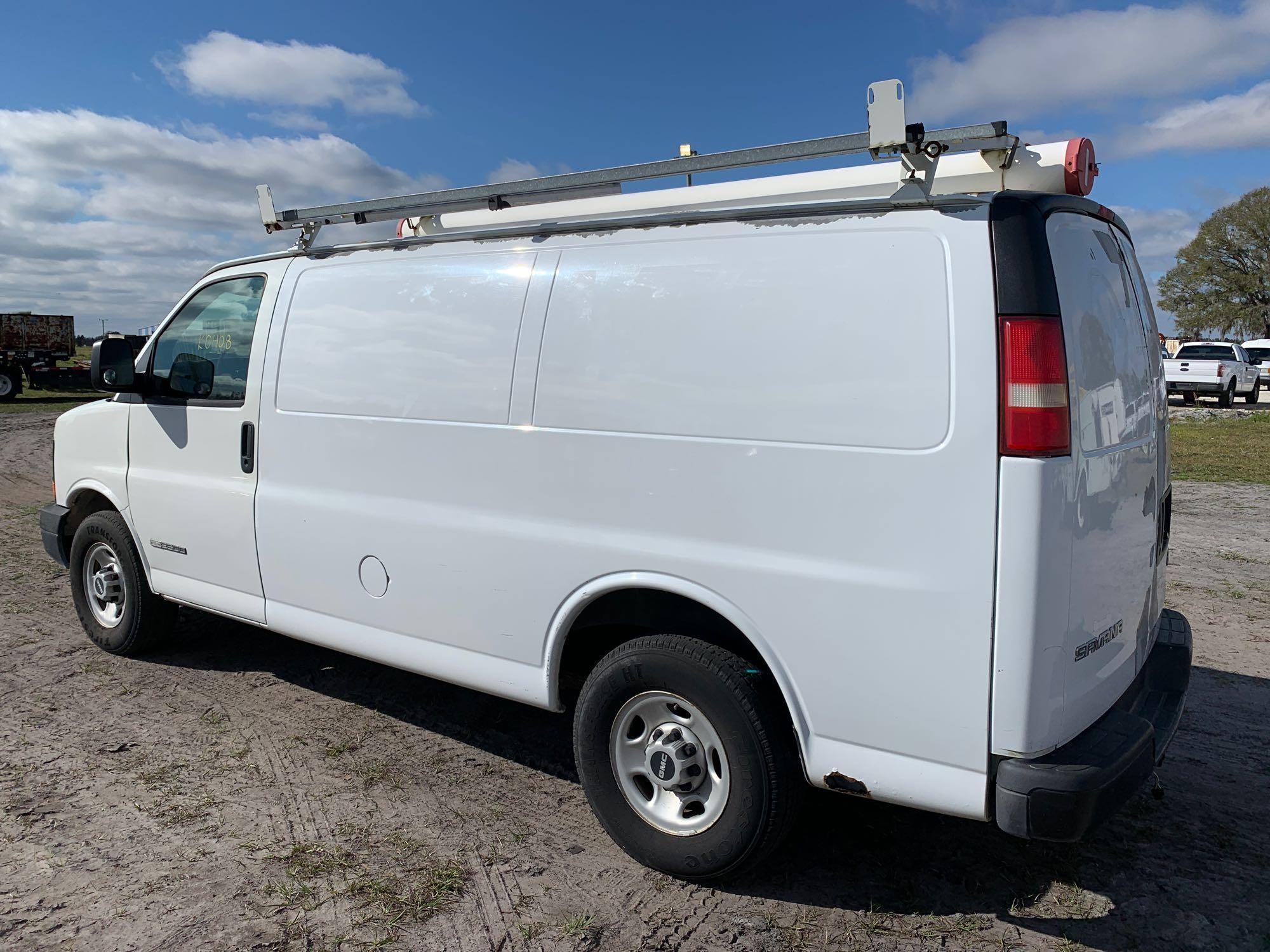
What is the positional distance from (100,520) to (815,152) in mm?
4647

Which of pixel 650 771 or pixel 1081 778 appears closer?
pixel 1081 778

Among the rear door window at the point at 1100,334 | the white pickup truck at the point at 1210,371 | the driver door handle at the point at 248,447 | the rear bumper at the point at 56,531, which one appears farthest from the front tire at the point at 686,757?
the white pickup truck at the point at 1210,371

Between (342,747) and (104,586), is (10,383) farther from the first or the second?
(342,747)

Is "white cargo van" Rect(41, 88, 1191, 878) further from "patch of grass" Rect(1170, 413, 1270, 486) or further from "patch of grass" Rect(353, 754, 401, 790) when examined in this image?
"patch of grass" Rect(1170, 413, 1270, 486)

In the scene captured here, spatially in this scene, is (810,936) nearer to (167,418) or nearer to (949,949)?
(949,949)

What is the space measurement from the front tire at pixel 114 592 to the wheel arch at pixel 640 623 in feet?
10.0

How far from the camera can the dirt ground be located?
3047 mm

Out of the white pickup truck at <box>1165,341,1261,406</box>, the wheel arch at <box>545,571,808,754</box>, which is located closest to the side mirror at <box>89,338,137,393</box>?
the wheel arch at <box>545,571,808,754</box>

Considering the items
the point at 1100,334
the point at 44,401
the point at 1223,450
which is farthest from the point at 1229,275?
the point at 1100,334

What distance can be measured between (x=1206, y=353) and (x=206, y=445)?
30.7 meters

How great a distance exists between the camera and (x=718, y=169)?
3371mm

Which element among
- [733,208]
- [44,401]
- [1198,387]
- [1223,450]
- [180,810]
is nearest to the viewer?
[733,208]

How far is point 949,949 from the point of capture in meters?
2.94

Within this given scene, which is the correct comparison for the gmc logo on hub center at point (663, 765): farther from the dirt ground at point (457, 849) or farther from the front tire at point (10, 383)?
the front tire at point (10, 383)
